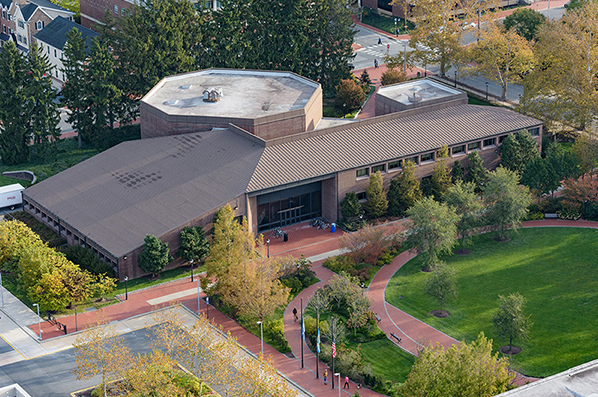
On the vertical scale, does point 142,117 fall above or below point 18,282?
above

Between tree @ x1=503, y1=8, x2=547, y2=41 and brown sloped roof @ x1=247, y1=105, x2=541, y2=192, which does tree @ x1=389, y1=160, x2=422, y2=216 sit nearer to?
brown sloped roof @ x1=247, y1=105, x2=541, y2=192

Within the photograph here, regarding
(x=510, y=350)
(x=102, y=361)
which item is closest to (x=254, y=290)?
(x=102, y=361)

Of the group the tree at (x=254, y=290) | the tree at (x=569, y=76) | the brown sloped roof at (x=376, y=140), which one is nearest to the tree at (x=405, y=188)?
the brown sloped roof at (x=376, y=140)

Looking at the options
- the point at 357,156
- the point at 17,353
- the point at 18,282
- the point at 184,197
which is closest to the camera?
the point at 17,353

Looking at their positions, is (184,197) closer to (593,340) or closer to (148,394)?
(148,394)

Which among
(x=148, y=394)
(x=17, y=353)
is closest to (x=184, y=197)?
(x=17, y=353)

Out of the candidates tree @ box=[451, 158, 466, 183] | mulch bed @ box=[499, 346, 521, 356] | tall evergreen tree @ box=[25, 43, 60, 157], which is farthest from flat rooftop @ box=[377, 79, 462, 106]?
mulch bed @ box=[499, 346, 521, 356]
